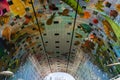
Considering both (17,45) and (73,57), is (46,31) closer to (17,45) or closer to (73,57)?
(17,45)

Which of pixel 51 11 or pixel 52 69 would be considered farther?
pixel 52 69

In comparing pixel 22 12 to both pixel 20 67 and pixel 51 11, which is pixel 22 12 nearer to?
pixel 51 11

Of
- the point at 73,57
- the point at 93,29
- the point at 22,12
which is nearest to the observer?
the point at 22,12

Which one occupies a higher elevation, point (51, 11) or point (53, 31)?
point (51, 11)

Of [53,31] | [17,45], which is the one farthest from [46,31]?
[17,45]

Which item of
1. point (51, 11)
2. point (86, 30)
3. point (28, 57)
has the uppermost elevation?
point (51, 11)

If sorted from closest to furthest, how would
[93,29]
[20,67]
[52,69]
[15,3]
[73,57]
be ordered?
1. [15,3]
2. [93,29]
3. [20,67]
4. [73,57]
5. [52,69]

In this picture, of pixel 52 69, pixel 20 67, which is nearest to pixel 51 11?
pixel 20 67
